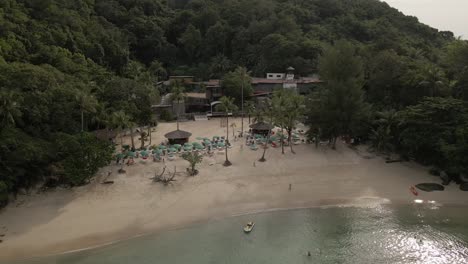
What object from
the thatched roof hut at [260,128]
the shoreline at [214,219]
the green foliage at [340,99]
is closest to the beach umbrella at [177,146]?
the thatched roof hut at [260,128]

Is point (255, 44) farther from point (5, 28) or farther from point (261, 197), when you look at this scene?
point (261, 197)

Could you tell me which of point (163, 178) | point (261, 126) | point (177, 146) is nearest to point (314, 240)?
point (163, 178)

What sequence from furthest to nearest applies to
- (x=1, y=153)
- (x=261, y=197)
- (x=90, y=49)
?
1. (x=90, y=49)
2. (x=261, y=197)
3. (x=1, y=153)

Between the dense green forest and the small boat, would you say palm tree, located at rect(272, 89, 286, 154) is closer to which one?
the dense green forest

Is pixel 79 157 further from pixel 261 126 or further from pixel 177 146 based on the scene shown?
pixel 261 126

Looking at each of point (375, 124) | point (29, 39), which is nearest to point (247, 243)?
point (375, 124)

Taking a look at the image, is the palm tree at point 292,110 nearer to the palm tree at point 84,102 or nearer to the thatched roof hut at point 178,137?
the thatched roof hut at point 178,137

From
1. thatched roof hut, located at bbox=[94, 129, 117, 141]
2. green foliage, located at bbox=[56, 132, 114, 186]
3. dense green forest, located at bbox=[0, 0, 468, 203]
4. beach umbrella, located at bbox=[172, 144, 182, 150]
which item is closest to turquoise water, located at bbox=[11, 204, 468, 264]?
dense green forest, located at bbox=[0, 0, 468, 203]

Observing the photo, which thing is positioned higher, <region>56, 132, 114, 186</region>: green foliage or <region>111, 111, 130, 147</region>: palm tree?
<region>111, 111, 130, 147</region>: palm tree
